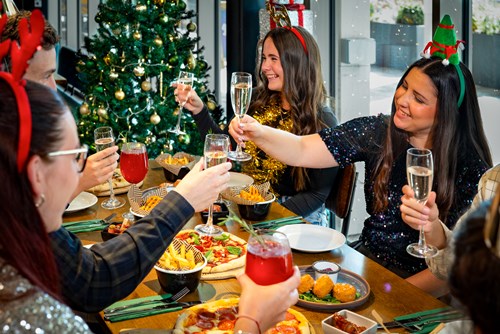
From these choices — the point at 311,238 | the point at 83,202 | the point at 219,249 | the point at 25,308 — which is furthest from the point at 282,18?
the point at 25,308

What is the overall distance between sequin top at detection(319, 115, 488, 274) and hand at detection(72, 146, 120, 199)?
960mm

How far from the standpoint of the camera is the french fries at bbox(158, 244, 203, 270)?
2.21 metres

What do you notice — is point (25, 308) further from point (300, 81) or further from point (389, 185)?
point (300, 81)

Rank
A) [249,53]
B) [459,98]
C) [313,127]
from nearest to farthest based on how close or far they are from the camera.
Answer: [459,98] → [313,127] → [249,53]

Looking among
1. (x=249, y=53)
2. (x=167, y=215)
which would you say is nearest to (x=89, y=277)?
(x=167, y=215)

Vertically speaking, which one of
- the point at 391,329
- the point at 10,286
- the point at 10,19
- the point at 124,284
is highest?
the point at 10,19

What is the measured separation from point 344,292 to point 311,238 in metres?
0.52

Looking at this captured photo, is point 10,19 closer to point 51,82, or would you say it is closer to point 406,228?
point 51,82

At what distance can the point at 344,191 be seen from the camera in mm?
3359

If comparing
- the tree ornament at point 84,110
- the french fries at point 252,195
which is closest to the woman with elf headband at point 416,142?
the french fries at point 252,195

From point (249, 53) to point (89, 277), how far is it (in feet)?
12.3

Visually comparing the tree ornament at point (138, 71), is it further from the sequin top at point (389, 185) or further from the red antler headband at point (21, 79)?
the red antler headband at point (21, 79)

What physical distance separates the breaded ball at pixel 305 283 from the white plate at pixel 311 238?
→ 0.32 meters

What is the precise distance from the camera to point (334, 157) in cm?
318
